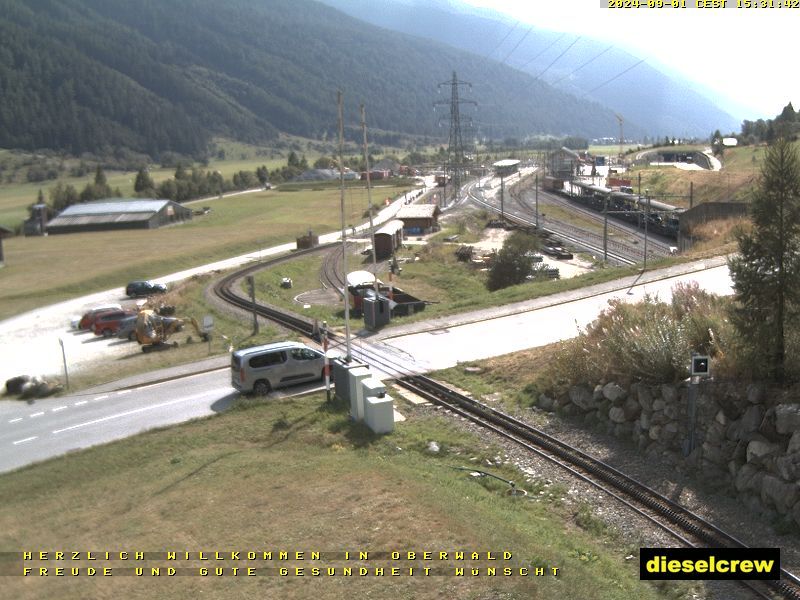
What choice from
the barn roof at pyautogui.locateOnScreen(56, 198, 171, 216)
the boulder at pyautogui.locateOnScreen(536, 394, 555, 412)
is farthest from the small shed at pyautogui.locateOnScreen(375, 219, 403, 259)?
the boulder at pyautogui.locateOnScreen(536, 394, 555, 412)

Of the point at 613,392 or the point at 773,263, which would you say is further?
the point at 613,392

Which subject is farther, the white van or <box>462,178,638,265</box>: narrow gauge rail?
<box>462,178,638,265</box>: narrow gauge rail

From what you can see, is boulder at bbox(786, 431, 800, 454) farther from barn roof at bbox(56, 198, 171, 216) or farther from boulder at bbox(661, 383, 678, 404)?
barn roof at bbox(56, 198, 171, 216)

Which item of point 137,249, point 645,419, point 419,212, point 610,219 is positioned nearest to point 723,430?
point 645,419

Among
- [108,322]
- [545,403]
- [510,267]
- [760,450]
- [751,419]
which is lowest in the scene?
[108,322]

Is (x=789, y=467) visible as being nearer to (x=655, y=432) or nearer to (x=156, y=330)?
(x=655, y=432)

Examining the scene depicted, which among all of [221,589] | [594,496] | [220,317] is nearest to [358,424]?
[594,496]
